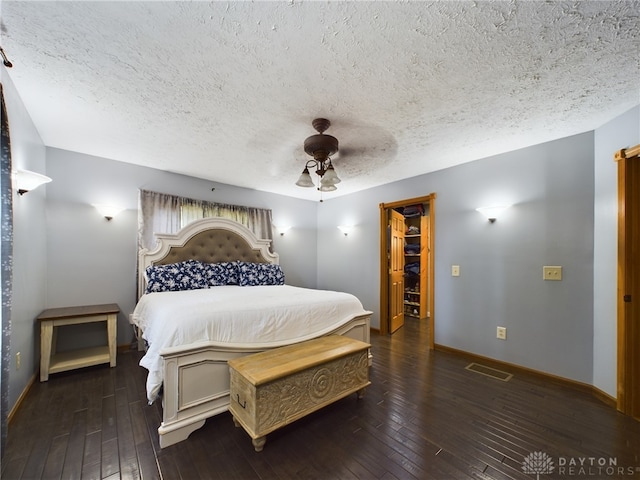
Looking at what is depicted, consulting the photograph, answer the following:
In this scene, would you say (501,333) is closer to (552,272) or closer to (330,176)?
(552,272)

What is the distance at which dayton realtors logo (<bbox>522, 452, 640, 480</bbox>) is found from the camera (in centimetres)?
145

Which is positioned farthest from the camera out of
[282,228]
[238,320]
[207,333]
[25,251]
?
[282,228]

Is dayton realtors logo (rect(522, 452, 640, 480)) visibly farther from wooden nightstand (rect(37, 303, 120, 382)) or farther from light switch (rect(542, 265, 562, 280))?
wooden nightstand (rect(37, 303, 120, 382))

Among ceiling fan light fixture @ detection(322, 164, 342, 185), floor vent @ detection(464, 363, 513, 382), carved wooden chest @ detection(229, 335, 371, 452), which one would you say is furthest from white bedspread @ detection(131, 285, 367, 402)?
floor vent @ detection(464, 363, 513, 382)

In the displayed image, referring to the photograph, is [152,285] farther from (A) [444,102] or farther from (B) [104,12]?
(A) [444,102]

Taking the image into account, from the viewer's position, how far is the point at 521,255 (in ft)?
9.12

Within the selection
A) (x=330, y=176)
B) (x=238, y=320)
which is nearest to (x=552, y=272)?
(x=330, y=176)

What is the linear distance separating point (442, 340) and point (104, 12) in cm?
417

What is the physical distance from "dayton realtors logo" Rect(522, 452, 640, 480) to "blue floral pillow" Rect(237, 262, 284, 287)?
10.3 ft

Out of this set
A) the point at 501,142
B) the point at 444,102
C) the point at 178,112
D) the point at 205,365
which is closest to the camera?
the point at 205,365

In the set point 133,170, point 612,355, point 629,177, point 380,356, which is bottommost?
point 380,356

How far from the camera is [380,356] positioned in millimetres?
3186

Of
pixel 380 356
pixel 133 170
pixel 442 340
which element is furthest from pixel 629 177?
pixel 133 170

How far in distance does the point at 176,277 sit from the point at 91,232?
1128 millimetres
